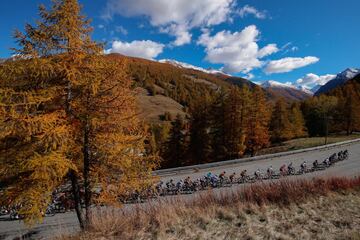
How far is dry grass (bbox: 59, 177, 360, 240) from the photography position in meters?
6.11

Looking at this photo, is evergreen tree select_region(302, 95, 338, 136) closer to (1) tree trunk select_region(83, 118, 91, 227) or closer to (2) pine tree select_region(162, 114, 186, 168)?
(2) pine tree select_region(162, 114, 186, 168)

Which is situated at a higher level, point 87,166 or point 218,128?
point 218,128

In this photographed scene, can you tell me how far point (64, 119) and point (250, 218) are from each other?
6743 millimetres

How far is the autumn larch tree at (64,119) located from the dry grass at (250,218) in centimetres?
316

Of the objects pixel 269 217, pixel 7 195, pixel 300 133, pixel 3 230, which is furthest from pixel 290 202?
pixel 300 133

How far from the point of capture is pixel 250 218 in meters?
6.89

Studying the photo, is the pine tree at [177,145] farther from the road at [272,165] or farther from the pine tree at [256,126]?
the road at [272,165]

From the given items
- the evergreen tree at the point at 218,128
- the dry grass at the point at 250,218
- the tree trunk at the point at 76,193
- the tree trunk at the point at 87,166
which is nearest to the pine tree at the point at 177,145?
the evergreen tree at the point at 218,128

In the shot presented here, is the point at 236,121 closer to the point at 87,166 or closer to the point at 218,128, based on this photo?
the point at 218,128

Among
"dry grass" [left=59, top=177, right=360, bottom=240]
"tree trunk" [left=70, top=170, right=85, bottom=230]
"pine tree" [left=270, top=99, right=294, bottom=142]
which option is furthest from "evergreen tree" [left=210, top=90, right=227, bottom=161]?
"dry grass" [left=59, top=177, right=360, bottom=240]

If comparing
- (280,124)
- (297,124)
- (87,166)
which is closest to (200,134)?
(280,124)

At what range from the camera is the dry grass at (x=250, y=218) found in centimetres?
611

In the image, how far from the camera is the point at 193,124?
4950cm

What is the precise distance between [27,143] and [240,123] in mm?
37551
